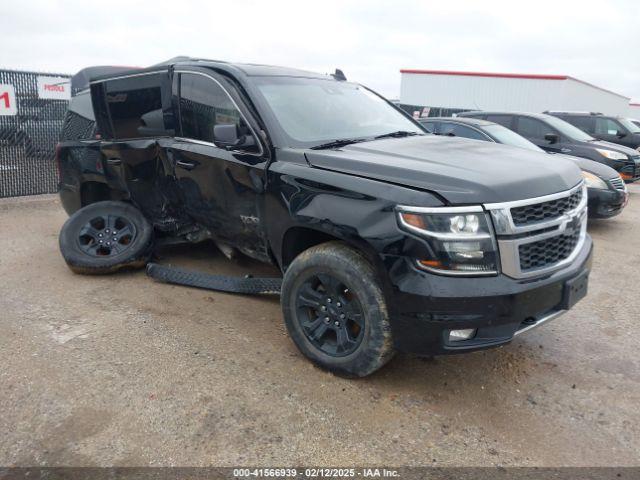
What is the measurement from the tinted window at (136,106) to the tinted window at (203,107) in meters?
0.32

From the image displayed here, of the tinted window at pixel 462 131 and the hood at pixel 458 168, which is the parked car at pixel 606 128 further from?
the hood at pixel 458 168

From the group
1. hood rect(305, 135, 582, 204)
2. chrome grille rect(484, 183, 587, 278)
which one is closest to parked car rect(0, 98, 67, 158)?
hood rect(305, 135, 582, 204)

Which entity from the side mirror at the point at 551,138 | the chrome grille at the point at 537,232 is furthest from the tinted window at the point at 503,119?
the chrome grille at the point at 537,232

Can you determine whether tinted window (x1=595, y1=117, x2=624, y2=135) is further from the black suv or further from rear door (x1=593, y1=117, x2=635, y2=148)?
the black suv

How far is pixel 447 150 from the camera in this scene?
10.9ft

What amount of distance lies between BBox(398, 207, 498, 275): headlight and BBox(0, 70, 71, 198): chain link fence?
8.28 meters

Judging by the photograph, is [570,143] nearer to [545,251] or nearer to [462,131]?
[462,131]

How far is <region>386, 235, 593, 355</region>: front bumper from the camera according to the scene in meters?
2.61

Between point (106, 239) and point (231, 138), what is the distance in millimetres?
2258

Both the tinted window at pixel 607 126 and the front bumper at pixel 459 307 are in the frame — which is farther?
the tinted window at pixel 607 126

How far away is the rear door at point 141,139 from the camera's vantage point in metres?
4.41

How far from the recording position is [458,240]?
259 centimetres

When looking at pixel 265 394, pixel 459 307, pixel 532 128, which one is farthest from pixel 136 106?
pixel 532 128

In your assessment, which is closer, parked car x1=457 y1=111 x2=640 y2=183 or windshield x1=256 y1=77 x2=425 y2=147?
windshield x1=256 y1=77 x2=425 y2=147
